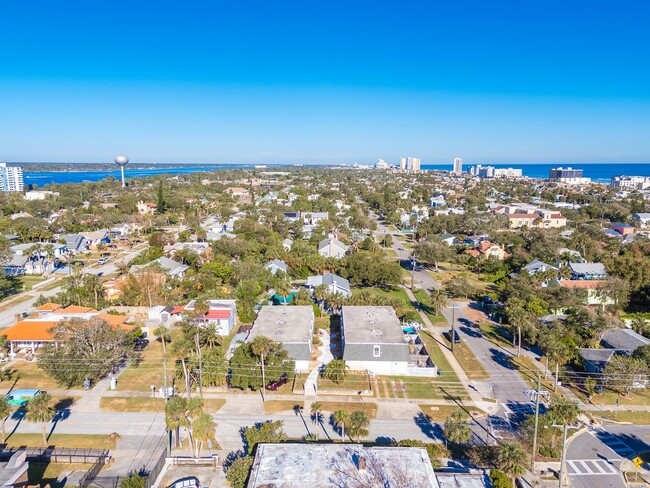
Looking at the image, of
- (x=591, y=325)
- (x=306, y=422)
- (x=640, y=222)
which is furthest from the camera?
(x=640, y=222)

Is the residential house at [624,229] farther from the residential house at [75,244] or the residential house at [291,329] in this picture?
the residential house at [75,244]

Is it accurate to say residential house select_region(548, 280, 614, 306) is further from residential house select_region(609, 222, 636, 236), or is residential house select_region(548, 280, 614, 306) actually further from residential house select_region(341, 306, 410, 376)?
residential house select_region(609, 222, 636, 236)

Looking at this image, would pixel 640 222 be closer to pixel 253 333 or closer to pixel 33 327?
pixel 253 333

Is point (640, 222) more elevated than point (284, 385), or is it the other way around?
point (640, 222)

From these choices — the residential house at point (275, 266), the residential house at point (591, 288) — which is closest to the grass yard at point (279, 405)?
the residential house at point (275, 266)

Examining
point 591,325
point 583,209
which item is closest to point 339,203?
point 583,209

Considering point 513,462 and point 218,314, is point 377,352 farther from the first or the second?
point 218,314
